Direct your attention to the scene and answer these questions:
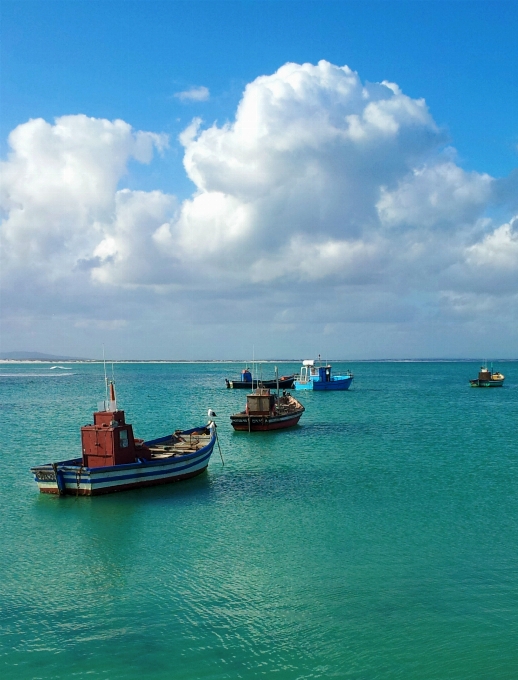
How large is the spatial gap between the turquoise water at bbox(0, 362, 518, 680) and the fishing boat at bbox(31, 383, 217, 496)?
62 cm

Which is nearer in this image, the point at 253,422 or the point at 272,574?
the point at 272,574

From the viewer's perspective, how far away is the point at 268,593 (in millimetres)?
15250

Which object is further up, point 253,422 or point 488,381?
point 253,422

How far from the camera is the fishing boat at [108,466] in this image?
25078 millimetres

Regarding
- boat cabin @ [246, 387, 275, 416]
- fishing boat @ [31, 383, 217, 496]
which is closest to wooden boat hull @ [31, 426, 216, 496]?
fishing boat @ [31, 383, 217, 496]

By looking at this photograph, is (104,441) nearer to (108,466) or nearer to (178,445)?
(108,466)

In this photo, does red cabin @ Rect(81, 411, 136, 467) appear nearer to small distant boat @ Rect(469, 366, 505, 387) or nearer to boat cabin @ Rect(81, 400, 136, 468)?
boat cabin @ Rect(81, 400, 136, 468)

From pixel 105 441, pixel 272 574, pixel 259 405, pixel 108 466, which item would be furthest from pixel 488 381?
pixel 272 574

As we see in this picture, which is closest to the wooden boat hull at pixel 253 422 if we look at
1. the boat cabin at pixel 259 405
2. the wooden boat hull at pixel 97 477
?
the boat cabin at pixel 259 405

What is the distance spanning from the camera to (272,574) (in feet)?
54.3

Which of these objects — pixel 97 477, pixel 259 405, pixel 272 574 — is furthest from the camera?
pixel 259 405

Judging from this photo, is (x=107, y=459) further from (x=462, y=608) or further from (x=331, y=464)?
(x=462, y=608)

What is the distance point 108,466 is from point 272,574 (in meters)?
10.9

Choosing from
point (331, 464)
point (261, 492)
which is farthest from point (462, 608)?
point (331, 464)
